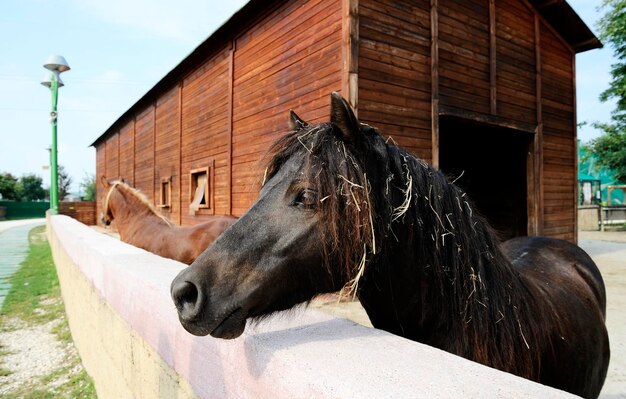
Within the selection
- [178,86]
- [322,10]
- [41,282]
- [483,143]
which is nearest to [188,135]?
[178,86]

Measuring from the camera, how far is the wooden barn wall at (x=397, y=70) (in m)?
5.77

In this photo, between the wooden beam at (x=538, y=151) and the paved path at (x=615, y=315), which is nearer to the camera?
the paved path at (x=615, y=315)

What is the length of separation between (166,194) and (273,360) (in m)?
13.9

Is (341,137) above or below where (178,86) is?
below

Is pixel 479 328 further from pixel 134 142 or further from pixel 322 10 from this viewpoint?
pixel 134 142

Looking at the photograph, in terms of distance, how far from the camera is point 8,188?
45.8m

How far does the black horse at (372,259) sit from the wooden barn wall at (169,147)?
39.2ft

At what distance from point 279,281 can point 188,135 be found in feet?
37.4

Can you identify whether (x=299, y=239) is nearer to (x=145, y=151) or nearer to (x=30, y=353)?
(x=30, y=353)

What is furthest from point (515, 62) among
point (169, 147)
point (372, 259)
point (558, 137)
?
point (169, 147)

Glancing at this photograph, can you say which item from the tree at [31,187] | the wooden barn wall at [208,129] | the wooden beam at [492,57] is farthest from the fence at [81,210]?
the tree at [31,187]

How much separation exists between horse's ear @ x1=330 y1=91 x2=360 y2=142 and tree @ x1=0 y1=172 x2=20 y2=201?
186 ft

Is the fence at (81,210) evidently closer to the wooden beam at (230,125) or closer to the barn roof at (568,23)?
the wooden beam at (230,125)

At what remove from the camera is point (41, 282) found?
8398 mm
